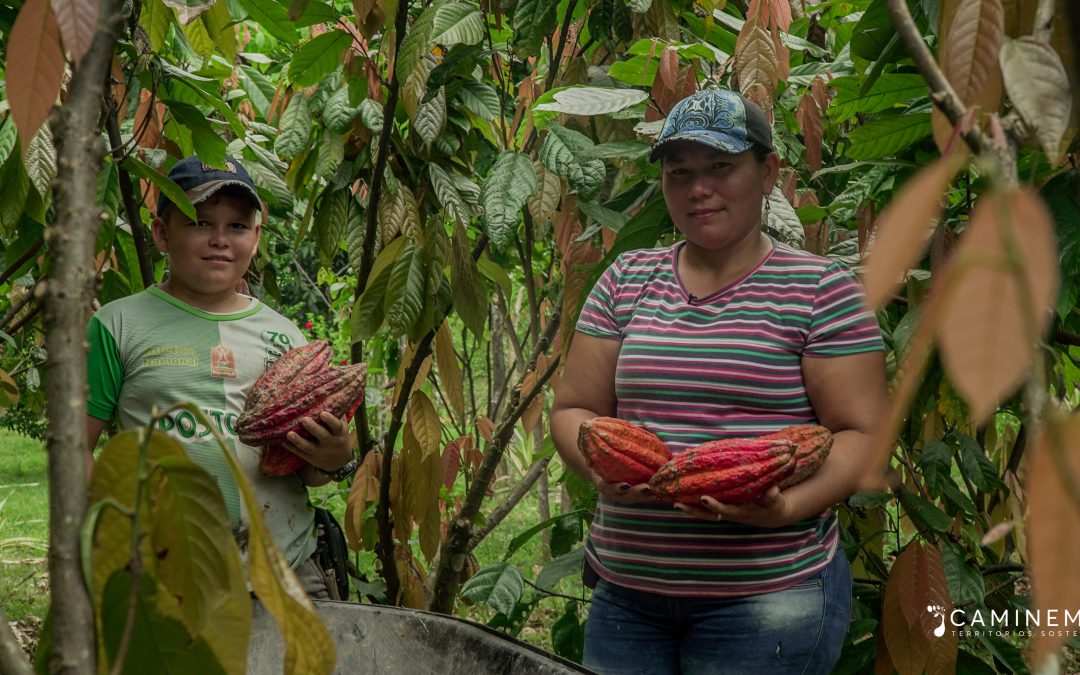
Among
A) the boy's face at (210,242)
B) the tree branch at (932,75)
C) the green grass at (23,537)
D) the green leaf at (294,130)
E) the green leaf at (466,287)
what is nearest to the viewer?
the tree branch at (932,75)

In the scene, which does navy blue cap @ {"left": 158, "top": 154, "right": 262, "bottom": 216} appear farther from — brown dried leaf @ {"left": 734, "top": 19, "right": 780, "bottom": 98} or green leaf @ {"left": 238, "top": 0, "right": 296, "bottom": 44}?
brown dried leaf @ {"left": 734, "top": 19, "right": 780, "bottom": 98}

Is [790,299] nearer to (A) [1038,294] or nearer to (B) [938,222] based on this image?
(B) [938,222]

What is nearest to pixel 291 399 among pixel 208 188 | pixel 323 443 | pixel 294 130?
pixel 323 443

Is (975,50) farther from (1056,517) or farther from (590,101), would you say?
(590,101)

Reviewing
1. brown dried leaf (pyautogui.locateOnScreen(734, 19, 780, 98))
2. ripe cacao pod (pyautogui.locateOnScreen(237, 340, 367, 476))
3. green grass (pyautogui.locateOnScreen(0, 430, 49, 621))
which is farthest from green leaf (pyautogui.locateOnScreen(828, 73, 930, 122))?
green grass (pyautogui.locateOnScreen(0, 430, 49, 621))

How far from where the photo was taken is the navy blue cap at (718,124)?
5.39 feet

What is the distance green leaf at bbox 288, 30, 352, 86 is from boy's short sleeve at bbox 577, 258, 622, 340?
96 centimetres

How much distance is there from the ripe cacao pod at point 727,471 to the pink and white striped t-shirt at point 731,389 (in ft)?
0.29

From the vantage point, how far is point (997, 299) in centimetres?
32

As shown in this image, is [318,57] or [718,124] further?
[318,57]

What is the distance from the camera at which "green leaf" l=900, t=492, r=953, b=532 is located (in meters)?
1.85

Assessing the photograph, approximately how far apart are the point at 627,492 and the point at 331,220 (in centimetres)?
140

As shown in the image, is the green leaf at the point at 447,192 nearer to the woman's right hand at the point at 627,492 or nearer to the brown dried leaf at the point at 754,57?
the brown dried leaf at the point at 754,57

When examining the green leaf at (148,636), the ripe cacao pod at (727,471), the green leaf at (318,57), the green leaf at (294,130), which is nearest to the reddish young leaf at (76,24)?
the green leaf at (148,636)
